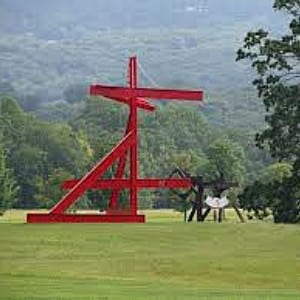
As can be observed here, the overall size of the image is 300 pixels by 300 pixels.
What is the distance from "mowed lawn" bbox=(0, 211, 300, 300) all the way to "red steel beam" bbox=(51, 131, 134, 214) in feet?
9.33

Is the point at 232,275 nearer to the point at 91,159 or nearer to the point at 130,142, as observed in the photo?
the point at 130,142

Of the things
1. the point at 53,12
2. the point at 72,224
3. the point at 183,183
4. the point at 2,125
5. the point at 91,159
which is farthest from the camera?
the point at 53,12

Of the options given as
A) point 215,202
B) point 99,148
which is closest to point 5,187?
point 99,148

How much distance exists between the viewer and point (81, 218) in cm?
3975

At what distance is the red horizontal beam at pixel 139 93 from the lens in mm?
41469

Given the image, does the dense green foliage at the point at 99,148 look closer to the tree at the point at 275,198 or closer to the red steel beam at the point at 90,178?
the tree at the point at 275,198

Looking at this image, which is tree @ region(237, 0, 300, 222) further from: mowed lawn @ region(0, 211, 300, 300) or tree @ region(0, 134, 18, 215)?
tree @ region(0, 134, 18, 215)

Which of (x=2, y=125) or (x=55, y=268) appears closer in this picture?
(x=55, y=268)

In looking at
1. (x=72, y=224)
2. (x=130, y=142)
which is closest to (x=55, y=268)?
(x=72, y=224)

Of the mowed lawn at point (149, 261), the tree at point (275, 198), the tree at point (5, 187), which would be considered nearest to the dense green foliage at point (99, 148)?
the tree at point (5, 187)

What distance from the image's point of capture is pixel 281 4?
138 feet

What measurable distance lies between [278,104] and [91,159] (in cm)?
3888

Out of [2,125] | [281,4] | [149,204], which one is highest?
[281,4]

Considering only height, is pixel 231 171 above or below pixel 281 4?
below
